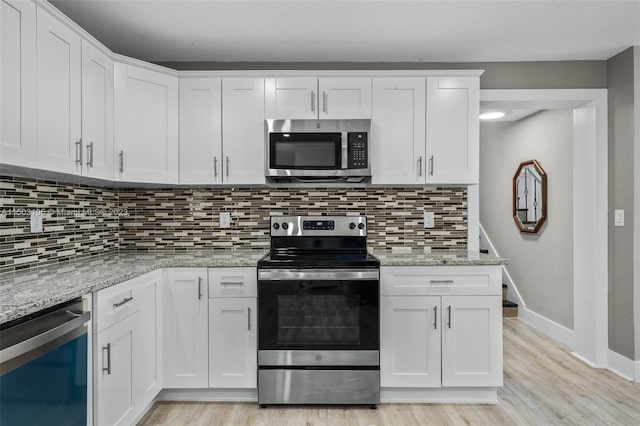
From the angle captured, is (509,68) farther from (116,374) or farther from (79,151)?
(116,374)

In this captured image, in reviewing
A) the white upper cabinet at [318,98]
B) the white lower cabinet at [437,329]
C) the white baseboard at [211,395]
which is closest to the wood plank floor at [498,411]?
the white baseboard at [211,395]

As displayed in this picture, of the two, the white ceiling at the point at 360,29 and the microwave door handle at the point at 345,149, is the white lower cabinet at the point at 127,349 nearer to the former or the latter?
the microwave door handle at the point at 345,149

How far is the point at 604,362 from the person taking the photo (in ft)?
9.56

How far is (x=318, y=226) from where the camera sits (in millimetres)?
2807

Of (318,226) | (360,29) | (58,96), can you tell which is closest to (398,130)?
(360,29)

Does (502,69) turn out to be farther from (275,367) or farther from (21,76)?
(21,76)

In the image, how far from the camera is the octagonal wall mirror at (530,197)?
152 inches

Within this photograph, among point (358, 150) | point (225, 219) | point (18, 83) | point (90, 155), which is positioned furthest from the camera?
point (225, 219)

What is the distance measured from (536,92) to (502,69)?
319mm

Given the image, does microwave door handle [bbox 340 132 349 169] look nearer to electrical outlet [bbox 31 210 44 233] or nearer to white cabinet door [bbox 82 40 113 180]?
white cabinet door [bbox 82 40 113 180]

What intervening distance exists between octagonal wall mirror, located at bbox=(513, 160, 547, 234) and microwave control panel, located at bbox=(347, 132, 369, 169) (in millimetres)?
2319

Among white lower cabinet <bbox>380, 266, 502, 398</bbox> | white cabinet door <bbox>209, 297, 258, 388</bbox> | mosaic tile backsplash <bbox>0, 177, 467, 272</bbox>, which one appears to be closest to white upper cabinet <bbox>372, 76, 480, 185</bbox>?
mosaic tile backsplash <bbox>0, 177, 467, 272</bbox>

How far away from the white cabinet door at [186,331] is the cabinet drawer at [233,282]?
0.19 ft

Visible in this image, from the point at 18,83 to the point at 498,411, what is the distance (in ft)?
9.96
